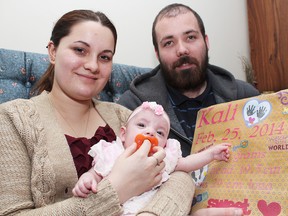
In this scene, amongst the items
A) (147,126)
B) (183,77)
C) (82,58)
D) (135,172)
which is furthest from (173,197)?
(183,77)

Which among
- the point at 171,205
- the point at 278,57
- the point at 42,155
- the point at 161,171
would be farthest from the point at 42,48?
the point at 278,57

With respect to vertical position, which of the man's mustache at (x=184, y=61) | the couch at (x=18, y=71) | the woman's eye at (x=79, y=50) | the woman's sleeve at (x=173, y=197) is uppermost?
the woman's eye at (x=79, y=50)

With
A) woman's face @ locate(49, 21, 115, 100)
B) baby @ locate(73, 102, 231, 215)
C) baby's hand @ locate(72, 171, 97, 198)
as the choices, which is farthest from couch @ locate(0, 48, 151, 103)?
baby's hand @ locate(72, 171, 97, 198)

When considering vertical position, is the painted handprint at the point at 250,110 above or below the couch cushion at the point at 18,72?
below

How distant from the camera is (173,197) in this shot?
97 centimetres

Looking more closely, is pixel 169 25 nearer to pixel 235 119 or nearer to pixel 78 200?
pixel 235 119

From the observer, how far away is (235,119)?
1.19m

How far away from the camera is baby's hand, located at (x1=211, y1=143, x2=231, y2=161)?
44.8 inches

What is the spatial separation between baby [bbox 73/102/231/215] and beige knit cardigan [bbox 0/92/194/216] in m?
0.06

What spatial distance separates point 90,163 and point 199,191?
41 cm

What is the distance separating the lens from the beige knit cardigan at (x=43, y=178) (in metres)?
0.89

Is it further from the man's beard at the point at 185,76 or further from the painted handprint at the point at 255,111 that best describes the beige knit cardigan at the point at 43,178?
the man's beard at the point at 185,76

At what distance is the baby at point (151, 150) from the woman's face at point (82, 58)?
20 cm

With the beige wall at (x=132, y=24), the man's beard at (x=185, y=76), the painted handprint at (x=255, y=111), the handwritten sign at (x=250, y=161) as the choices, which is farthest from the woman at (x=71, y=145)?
the beige wall at (x=132, y=24)
